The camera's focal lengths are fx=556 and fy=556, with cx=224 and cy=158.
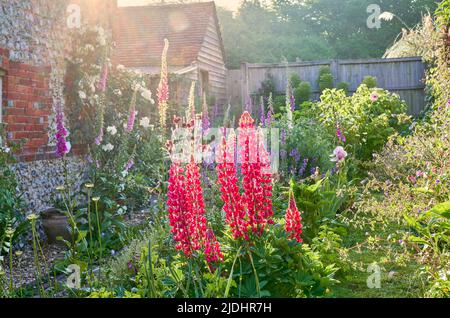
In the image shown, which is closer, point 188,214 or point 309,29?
point 188,214

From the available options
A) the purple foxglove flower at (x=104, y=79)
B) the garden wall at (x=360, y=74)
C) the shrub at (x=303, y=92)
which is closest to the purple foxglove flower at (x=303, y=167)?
the purple foxglove flower at (x=104, y=79)

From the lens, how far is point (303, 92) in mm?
15703

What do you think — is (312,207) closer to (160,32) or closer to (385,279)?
(385,279)

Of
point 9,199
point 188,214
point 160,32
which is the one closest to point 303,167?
point 9,199

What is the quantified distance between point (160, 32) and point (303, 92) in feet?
15.4

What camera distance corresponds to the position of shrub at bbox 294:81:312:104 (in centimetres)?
1570

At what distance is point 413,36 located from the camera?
15.3 m

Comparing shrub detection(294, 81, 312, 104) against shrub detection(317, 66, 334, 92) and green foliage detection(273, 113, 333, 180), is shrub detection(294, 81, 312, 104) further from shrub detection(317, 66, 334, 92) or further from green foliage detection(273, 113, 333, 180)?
green foliage detection(273, 113, 333, 180)

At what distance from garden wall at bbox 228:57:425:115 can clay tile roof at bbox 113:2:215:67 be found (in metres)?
1.89

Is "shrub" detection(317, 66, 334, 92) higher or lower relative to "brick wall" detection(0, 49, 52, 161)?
higher

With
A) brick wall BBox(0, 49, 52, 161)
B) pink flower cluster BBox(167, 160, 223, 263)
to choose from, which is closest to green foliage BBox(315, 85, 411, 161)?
brick wall BBox(0, 49, 52, 161)

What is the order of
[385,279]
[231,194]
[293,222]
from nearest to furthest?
1. [231,194]
2. [293,222]
3. [385,279]

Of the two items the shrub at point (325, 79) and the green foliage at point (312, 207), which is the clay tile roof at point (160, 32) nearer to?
the shrub at point (325, 79)

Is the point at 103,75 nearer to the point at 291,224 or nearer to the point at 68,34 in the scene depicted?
Result: the point at 68,34
